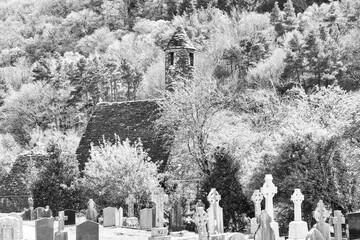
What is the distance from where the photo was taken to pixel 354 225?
18.1 metres

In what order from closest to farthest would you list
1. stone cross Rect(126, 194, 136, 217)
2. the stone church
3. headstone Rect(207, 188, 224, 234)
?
headstone Rect(207, 188, 224, 234), stone cross Rect(126, 194, 136, 217), the stone church

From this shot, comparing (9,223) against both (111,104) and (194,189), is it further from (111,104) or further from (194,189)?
(111,104)

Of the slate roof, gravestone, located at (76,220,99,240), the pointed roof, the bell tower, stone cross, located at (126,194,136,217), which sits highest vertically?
the pointed roof

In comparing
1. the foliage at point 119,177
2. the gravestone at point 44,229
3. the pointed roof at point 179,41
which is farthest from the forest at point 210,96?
the gravestone at point 44,229

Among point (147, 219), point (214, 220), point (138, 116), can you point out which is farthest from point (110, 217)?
point (138, 116)

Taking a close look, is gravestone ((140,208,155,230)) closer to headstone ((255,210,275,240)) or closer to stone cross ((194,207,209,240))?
stone cross ((194,207,209,240))

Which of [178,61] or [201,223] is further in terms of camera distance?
[178,61]

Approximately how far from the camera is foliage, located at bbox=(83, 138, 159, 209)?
32125mm

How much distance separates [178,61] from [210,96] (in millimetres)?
7324

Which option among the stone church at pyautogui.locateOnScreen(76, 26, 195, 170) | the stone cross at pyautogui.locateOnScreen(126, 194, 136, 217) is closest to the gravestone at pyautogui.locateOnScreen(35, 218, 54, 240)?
the stone cross at pyautogui.locateOnScreen(126, 194, 136, 217)

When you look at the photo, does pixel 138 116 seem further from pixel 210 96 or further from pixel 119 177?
pixel 119 177

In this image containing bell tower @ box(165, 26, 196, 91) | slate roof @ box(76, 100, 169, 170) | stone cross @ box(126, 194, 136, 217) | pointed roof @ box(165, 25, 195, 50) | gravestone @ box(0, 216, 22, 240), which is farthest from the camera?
pointed roof @ box(165, 25, 195, 50)

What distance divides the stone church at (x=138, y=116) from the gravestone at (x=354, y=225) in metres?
20.4

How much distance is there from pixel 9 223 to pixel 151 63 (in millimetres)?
73688
